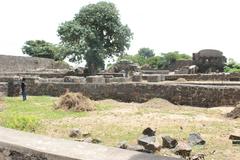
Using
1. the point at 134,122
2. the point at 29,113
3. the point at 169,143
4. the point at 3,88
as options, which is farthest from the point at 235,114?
the point at 3,88

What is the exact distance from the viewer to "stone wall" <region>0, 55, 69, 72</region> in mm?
34438

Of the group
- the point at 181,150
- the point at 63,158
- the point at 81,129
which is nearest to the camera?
the point at 63,158

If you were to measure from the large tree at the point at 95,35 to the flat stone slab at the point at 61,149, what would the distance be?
33316mm

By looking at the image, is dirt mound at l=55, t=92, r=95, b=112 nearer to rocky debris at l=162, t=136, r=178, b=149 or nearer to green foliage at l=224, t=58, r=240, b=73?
rocky debris at l=162, t=136, r=178, b=149

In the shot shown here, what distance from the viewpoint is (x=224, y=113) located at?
13.0 meters

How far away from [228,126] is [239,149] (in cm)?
261

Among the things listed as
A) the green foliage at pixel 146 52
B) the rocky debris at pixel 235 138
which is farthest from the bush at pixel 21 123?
the green foliage at pixel 146 52

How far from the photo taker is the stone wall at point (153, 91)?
14617mm

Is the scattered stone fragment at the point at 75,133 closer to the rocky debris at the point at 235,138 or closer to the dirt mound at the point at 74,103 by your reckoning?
the rocky debris at the point at 235,138

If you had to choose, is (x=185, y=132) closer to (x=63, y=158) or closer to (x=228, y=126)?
(x=228, y=126)

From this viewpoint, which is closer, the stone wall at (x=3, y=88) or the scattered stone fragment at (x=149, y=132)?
the scattered stone fragment at (x=149, y=132)

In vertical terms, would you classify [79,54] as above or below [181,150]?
above

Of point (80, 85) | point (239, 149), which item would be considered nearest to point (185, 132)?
point (239, 149)

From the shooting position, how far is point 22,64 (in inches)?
1453
